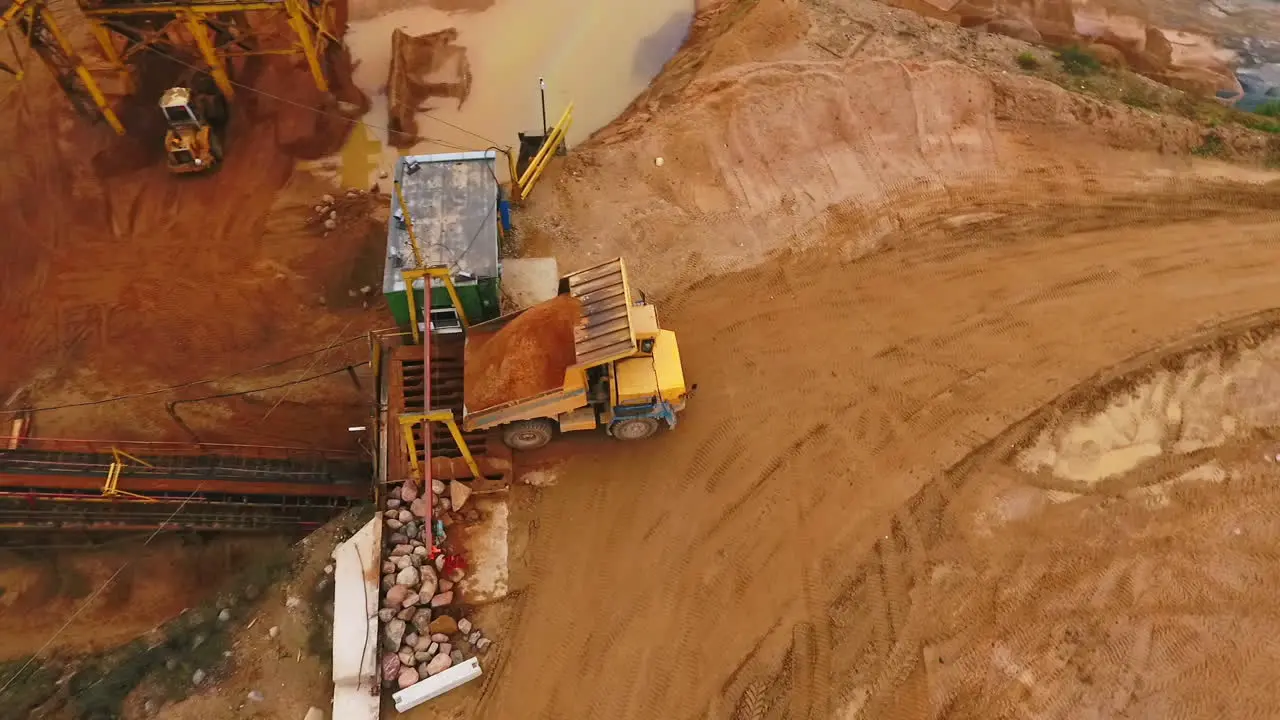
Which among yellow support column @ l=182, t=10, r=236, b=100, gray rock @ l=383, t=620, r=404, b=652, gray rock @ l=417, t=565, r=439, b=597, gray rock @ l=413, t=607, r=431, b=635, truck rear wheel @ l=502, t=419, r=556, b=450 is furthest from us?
yellow support column @ l=182, t=10, r=236, b=100

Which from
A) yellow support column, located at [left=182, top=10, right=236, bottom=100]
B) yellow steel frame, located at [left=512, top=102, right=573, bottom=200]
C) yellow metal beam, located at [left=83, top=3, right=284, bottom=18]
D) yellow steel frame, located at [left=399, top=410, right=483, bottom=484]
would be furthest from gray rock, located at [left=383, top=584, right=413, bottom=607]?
yellow support column, located at [left=182, top=10, right=236, bottom=100]

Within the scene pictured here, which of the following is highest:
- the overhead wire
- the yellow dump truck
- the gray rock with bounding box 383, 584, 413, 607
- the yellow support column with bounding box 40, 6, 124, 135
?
the yellow support column with bounding box 40, 6, 124, 135

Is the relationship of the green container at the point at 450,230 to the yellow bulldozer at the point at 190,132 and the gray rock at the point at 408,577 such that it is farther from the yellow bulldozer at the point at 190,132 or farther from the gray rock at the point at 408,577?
the yellow bulldozer at the point at 190,132

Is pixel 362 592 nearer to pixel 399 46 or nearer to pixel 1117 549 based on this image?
pixel 1117 549

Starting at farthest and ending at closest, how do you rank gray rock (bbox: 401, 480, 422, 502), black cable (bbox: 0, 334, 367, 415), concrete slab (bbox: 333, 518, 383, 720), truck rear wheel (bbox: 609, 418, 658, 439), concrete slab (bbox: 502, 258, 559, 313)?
black cable (bbox: 0, 334, 367, 415)
concrete slab (bbox: 502, 258, 559, 313)
truck rear wheel (bbox: 609, 418, 658, 439)
gray rock (bbox: 401, 480, 422, 502)
concrete slab (bbox: 333, 518, 383, 720)

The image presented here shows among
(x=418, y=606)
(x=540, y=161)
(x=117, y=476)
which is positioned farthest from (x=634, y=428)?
(x=117, y=476)

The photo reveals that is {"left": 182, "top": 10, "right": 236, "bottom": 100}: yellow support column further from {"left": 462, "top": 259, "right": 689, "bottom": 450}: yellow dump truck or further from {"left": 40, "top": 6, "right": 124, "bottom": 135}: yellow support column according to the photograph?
{"left": 462, "top": 259, "right": 689, "bottom": 450}: yellow dump truck

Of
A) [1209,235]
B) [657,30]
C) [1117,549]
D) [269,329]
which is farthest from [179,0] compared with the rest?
[1209,235]

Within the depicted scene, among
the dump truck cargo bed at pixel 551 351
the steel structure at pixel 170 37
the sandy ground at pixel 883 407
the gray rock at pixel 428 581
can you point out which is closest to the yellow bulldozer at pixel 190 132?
the steel structure at pixel 170 37
